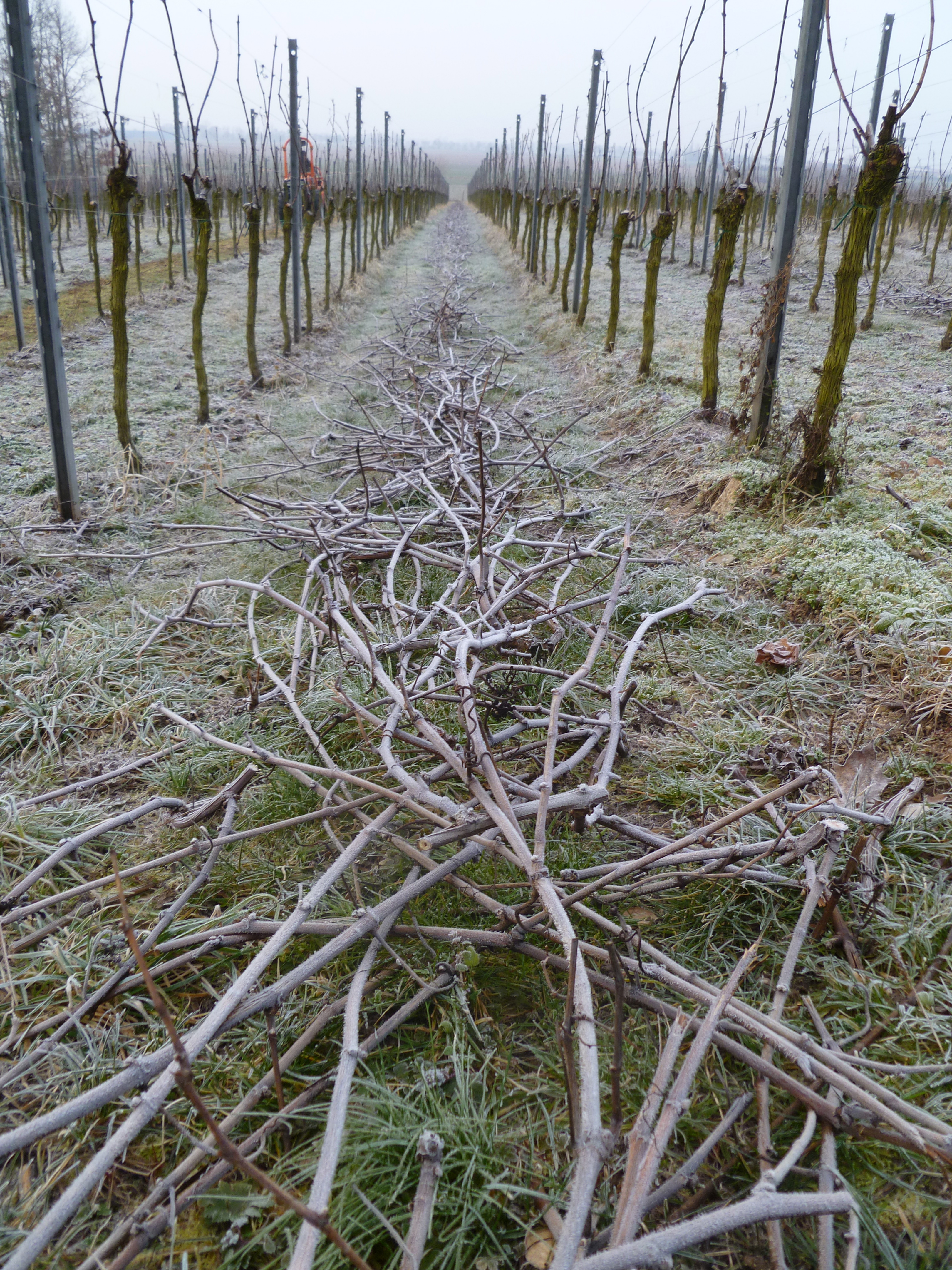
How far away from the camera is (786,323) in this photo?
10445 millimetres

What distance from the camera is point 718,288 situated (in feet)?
19.6

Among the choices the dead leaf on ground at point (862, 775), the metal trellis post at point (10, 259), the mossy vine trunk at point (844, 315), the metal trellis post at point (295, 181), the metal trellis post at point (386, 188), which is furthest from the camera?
the metal trellis post at point (386, 188)

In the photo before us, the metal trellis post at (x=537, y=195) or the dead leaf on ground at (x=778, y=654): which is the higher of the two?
the metal trellis post at (x=537, y=195)

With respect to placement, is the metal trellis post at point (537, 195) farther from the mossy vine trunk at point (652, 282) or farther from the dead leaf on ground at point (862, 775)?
the dead leaf on ground at point (862, 775)

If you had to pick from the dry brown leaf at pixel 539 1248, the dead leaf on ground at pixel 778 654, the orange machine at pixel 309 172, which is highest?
the orange machine at pixel 309 172

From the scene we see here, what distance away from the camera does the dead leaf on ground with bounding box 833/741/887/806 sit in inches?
87.9

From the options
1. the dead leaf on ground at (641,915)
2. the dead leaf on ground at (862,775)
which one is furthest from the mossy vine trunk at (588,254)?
the dead leaf on ground at (641,915)

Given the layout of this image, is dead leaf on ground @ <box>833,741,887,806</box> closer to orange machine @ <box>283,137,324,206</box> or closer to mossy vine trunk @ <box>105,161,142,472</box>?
mossy vine trunk @ <box>105,161,142,472</box>

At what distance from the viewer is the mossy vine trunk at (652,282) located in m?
7.25

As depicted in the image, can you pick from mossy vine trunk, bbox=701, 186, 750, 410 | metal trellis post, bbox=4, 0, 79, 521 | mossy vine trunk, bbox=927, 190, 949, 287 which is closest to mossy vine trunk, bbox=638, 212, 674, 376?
mossy vine trunk, bbox=701, 186, 750, 410

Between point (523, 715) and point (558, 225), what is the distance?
12.8 meters

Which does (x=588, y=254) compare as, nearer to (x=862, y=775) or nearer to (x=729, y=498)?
(x=729, y=498)

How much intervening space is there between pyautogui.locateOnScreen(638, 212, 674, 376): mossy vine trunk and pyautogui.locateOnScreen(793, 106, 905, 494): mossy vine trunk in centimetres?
313

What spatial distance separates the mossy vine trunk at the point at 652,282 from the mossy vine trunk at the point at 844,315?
3.13 m
